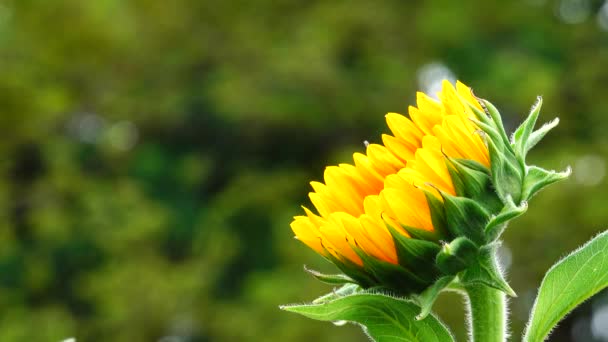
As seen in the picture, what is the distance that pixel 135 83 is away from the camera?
1206 cm

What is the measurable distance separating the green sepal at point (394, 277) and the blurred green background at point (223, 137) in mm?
8573

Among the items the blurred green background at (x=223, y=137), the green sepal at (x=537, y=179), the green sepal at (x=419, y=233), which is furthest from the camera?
the blurred green background at (x=223, y=137)

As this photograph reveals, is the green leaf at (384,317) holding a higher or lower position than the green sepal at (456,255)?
lower

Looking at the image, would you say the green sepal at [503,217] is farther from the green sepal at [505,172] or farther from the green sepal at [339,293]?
the green sepal at [339,293]

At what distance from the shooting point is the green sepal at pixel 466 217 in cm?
103

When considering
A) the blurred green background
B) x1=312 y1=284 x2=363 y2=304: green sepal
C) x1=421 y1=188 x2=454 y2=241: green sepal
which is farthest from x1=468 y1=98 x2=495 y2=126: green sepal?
the blurred green background

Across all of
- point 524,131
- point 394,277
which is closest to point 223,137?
point 524,131

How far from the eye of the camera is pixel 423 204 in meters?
1.01

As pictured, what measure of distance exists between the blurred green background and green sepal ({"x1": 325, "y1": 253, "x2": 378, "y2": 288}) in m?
8.57

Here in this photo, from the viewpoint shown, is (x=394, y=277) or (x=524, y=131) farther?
(x=524, y=131)

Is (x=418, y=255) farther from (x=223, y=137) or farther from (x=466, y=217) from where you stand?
(x=223, y=137)

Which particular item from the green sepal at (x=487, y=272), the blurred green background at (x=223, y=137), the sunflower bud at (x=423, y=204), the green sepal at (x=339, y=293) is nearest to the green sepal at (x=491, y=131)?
the sunflower bud at (x=423, y=204)

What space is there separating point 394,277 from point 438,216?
0.08 m

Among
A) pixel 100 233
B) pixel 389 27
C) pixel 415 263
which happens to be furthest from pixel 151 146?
pixel 415 263
